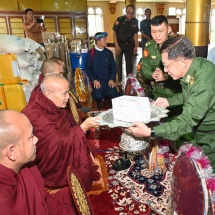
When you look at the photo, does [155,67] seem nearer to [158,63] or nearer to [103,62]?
[158,63]

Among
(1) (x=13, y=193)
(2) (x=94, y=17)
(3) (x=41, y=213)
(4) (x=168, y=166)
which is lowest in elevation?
(4) (x=168, y=166)

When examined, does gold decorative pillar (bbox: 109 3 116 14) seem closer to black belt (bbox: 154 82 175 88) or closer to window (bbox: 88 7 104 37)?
window (bbox: 88 7 104 37)

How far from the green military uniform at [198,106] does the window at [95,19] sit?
17963mm

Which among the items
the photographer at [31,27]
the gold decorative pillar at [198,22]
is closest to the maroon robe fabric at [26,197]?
the gold decorative pillar at [198,22]

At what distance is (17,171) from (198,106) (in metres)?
1.13

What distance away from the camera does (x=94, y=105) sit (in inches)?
183

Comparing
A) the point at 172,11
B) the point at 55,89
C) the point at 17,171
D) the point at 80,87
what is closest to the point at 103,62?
the point at 80,87

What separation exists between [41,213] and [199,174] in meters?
0.77

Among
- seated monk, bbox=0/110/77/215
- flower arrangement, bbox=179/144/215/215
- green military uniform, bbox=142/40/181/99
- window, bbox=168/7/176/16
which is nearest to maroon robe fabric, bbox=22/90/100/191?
seated monk, bbox=0/110/77/215

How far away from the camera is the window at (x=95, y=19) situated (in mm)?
18277

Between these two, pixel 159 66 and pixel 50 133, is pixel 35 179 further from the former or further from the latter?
pixel 159 66

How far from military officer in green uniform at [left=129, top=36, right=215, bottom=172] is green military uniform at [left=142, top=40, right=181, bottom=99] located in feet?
4.02

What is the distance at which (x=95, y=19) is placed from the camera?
60.7 feet

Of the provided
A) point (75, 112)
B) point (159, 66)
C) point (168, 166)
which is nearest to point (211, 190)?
point (168, 166)
